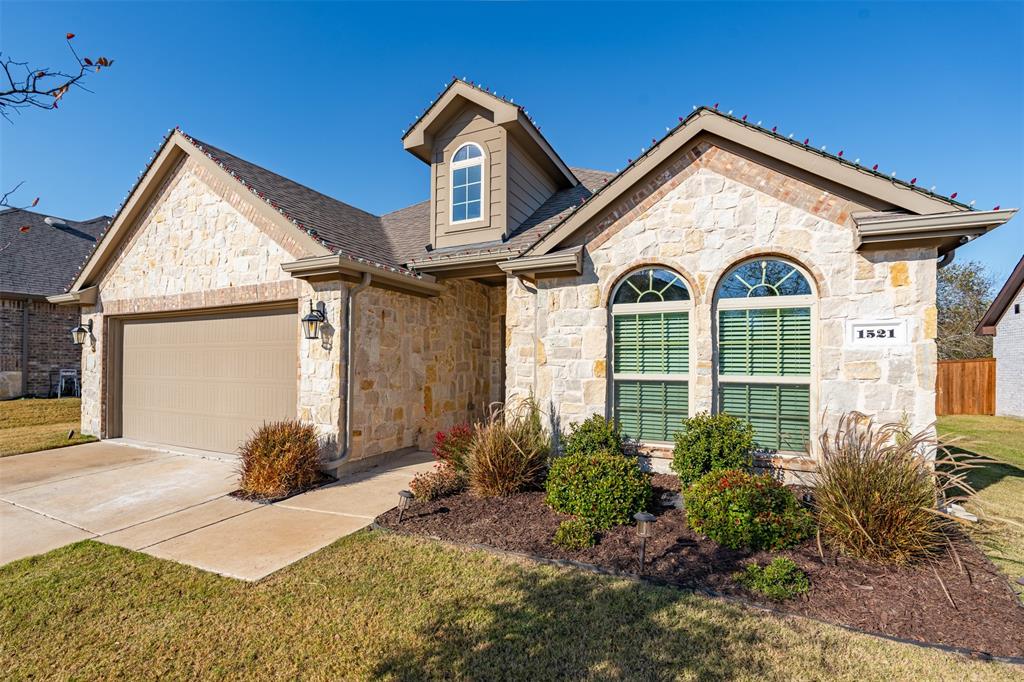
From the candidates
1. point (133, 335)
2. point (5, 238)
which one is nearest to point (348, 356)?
point (133, 335)

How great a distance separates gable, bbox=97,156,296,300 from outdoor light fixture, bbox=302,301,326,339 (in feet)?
3.52

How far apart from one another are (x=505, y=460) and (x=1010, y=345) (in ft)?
67.6

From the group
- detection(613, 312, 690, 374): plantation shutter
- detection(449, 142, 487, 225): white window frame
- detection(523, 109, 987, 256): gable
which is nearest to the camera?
detection(523, 109, 987, 256): gable

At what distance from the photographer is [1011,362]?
1611 cm

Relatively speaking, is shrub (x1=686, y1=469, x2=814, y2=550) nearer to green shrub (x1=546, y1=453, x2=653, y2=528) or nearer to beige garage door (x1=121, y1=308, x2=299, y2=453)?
green shrub (x1=546, y1=453, x2=653, y2=528)

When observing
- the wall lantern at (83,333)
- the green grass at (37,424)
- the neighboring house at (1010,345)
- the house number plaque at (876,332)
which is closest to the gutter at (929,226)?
the house number plaque at (876,332)

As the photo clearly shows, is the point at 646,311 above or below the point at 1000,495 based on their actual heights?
above

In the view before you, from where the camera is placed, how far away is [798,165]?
568 cm

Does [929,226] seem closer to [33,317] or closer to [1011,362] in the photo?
[1011,362]

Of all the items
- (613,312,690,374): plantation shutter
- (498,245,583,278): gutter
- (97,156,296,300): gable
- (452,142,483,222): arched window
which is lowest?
(613,312,690,374): plantation shutter

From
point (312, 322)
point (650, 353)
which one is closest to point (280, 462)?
point (312, 322)

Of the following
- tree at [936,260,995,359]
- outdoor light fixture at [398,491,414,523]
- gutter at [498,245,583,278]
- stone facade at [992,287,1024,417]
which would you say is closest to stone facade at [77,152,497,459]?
outdoor light fixture at [398,491,414,523]

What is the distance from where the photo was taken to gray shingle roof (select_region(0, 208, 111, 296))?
15.7 m

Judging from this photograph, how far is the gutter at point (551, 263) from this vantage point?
6648 millimetres
